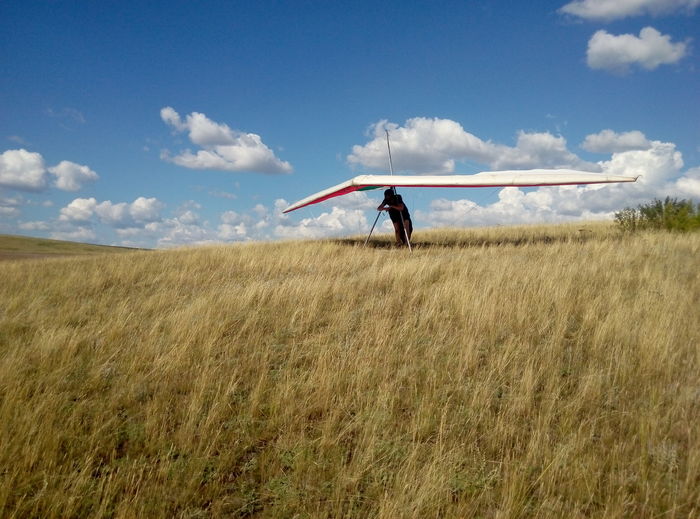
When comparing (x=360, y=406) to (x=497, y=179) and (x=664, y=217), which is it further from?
(x=664, y=217)

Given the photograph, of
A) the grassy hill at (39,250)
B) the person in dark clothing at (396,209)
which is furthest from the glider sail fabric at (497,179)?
the grassy hill at (39,250)

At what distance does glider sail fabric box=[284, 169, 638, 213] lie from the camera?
11109 millimetres

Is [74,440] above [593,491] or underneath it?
above

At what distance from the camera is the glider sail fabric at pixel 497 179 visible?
36.4ft

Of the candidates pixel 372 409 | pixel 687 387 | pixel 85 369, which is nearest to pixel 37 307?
pixel 85 369

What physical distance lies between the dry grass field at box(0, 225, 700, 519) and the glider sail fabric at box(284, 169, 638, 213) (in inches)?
220

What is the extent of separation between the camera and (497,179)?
11430mm

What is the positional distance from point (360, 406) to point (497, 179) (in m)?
9.81

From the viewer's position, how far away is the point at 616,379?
3586 millimetres

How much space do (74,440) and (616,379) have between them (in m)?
4.32

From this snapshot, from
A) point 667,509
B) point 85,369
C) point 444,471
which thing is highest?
point 85,369

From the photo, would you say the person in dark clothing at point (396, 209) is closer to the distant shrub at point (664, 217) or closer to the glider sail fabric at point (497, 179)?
the glider sail fabric at point (497, 179)

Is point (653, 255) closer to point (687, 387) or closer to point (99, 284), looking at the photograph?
point (687, 387)

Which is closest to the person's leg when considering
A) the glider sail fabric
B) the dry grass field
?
the glider sail fabric
